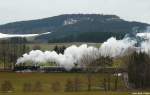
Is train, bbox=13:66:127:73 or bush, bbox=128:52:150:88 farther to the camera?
train, bbox=13:66:127:73

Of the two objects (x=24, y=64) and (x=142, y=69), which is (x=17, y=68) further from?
(x=142, y=69)

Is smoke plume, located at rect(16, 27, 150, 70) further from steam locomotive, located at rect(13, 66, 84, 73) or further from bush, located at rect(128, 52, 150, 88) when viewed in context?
bush, located at rect(128, 52, 150, 88)

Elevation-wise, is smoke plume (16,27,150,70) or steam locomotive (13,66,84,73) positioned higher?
smoke plume (16,27,150,70)

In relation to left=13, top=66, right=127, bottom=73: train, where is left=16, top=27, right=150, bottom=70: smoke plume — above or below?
above

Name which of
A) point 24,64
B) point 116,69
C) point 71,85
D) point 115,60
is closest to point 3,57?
point 24,64

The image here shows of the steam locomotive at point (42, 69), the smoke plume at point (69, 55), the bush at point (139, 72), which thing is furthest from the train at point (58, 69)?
the bush at point (139, 72)

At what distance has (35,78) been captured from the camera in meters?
116

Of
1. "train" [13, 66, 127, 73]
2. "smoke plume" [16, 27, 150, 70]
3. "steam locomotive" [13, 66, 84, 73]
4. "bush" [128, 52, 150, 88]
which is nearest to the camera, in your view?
"bush" [128, 52, 150, 88]

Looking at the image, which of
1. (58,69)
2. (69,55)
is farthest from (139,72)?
(69,55)

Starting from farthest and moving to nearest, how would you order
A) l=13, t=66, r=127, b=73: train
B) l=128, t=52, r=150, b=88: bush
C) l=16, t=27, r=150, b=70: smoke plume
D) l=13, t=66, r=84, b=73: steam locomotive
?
l=16, t=27, r=150, b=70: smoke plume → l=13, t=66, r=84, b=73: steam locomotive → l=13, t=66, r=127, b=73: train → l=128, t=52, r=150, b=88: bush

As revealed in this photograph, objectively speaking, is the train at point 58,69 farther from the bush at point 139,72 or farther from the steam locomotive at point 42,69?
the bush at point 139,72

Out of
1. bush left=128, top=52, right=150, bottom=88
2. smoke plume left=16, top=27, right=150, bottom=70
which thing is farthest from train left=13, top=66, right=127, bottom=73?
bush left=128, top=52, right=150, bottom=88

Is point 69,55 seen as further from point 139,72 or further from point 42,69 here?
point 139,72

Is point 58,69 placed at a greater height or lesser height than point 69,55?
lesser
